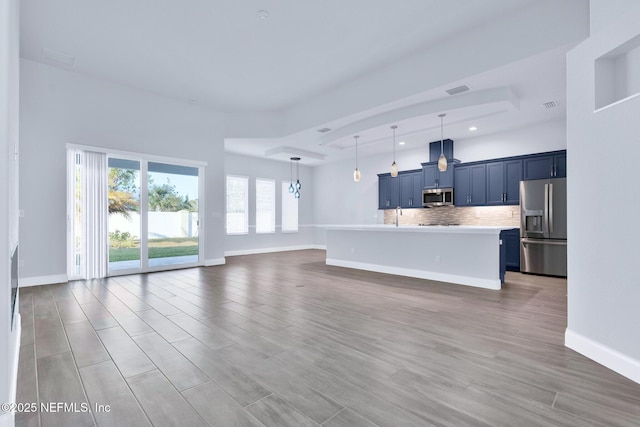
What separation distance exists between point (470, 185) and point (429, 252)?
269cm

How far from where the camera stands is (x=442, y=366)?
7.41 ft

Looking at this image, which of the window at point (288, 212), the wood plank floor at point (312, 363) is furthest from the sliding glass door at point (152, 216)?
the window at point (288, 212)

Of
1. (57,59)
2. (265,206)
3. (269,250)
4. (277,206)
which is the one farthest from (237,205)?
(57,59)

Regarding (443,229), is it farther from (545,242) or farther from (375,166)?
(375,166)

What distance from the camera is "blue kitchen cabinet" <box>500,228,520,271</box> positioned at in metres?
6.31

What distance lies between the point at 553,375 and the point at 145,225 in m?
6.60

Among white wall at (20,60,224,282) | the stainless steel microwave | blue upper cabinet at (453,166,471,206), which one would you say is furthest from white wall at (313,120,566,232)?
white wall at (20,60,224,282)

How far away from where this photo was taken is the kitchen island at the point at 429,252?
484cm

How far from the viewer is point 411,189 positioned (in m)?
8.26

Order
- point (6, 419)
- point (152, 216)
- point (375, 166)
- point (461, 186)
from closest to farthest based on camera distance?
point (6, 419)
point (152, 216)
point (461, 186)
point (375, 166)

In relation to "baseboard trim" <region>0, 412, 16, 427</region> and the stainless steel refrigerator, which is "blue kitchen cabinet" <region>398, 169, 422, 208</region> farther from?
"baseboard trim" <region>0, 412, 16, 427</region>

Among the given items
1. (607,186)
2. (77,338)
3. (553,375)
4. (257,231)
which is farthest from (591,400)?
(257,231)

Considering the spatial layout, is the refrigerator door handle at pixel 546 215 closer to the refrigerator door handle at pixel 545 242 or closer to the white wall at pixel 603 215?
the refrigerator door handle at pixel 545 242

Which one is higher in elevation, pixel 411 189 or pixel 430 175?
pixel 430 175
